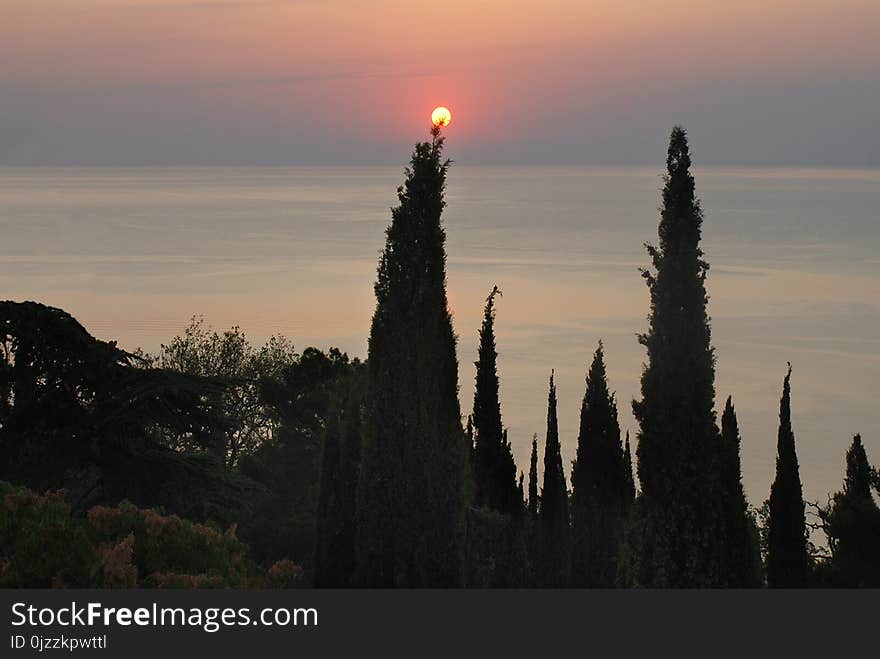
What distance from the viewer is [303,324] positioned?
8575 cm

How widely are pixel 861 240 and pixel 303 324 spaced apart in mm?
94868

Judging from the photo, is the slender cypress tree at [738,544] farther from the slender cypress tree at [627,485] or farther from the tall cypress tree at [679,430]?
the slender cypress tree at [627,485]

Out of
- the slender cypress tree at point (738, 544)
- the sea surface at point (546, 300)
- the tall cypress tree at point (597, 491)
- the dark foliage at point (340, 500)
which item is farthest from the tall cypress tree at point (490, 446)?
the sea surface at point (546, 300)

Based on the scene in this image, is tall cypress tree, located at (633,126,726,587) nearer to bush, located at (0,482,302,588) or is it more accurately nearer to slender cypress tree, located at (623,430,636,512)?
bush, located at (0,482,302,588)

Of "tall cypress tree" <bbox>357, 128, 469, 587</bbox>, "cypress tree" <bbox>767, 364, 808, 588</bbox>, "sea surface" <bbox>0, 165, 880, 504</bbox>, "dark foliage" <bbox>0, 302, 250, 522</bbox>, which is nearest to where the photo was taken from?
"tall cypress tree" <bbox>357, 128, 469, 587</bbox>

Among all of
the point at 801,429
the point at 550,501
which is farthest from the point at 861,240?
the point at 550,501

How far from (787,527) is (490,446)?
564 cm

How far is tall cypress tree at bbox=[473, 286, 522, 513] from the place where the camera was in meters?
22.9

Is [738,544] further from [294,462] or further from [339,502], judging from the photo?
[294,462]

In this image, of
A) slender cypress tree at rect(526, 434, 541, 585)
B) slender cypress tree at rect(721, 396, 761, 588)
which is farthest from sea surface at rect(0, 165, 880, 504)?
slender cypress tree at rect(721, 396, 761, 588)

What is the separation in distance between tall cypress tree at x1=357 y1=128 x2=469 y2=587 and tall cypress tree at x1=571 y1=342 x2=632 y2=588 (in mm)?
9094

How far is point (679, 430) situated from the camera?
15633 millimetres

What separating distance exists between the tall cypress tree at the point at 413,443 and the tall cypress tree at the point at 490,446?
729 cm

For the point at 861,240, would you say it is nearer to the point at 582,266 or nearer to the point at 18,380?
the point at 582,266
